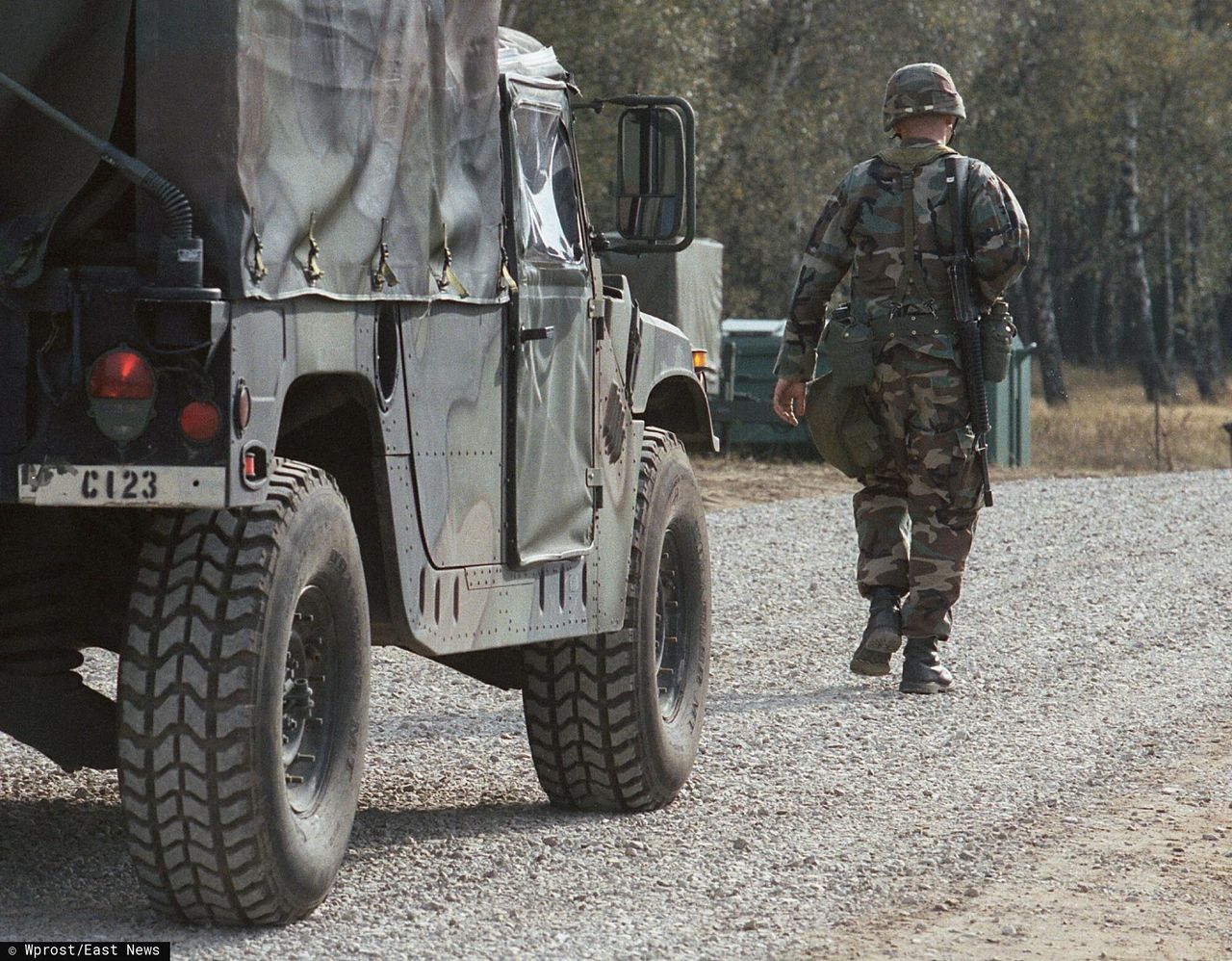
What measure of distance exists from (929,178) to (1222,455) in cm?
2305

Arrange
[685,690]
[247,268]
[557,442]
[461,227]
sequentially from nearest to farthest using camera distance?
[247,268]
[461,227]
[557,442]
[685,690]

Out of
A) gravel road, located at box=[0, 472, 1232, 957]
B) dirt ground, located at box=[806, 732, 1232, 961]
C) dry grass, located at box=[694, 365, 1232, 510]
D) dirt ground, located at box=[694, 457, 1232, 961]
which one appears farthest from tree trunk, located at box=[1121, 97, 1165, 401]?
dirt ground, located at box=[806, 732, 1232, 961]

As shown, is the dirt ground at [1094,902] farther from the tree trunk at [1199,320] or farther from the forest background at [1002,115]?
the tree trunk at [1199,320]

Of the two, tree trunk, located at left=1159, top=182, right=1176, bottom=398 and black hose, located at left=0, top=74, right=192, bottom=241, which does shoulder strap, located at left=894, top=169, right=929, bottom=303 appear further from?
tree trunk, located at left=1159, top=182, right=1176, bottom=398

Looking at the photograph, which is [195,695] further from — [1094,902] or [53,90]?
[1094,902]

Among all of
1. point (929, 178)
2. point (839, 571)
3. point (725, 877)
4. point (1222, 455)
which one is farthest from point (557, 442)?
point (1222, 455)

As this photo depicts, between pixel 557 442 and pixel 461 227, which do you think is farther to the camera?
pixel 557 442

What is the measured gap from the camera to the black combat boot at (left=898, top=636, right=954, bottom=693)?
871 centimetres

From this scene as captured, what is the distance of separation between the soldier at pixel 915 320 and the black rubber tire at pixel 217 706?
13.7 feet

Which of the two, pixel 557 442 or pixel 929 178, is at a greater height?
pixel 929 178

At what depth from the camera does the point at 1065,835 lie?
240 inches

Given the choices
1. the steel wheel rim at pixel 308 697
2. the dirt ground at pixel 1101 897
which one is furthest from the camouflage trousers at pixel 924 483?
the steel wheel rim at pixel 308 697

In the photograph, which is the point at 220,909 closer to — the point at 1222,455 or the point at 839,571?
the point at 839,571

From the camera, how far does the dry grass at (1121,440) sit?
91.4 feet
